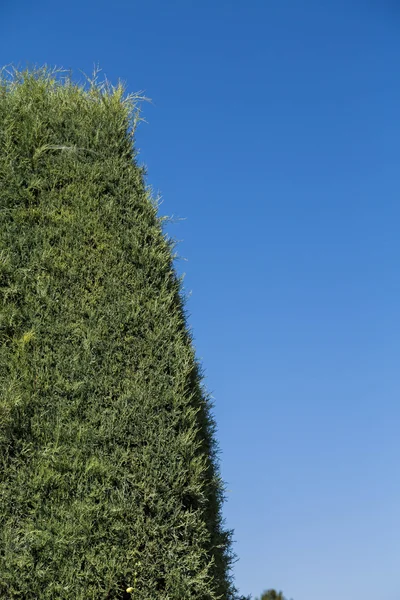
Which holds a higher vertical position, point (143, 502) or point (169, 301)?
point (169, 301)

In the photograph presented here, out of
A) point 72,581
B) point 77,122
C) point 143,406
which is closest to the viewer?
point 72,581

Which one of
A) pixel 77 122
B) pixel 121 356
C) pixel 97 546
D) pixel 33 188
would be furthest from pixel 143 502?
pixel 77 122

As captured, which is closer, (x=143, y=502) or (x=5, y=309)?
(x=143, y=502)

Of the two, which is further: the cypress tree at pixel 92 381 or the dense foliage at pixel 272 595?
the dense foliage at pixel 272 595

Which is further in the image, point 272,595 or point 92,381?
point 272,595

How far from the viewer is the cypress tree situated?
5035 mm

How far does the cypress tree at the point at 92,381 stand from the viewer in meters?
5.04

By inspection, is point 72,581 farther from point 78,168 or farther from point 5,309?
point 78,168

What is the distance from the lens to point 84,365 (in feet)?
17.8

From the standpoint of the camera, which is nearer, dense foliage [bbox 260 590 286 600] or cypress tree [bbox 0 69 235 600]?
cypress tree [bbox 0 69 235 600]

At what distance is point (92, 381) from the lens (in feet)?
17.7

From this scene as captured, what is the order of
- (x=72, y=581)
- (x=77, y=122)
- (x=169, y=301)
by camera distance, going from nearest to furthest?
(x=72, y=581)
(x=169, y=301)
(x=77, y=122)

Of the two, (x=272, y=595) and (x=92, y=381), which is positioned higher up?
(x=92, y=381)

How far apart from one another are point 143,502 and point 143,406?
74cm
